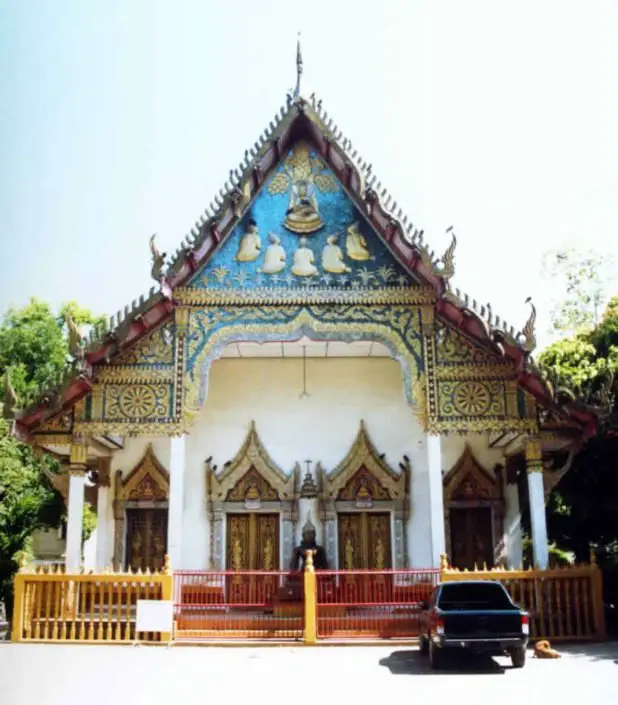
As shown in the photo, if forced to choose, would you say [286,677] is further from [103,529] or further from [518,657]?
[103,529]

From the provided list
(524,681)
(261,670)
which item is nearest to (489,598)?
(524,681)

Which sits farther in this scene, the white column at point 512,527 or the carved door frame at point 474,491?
the carved door frame at point 474,491

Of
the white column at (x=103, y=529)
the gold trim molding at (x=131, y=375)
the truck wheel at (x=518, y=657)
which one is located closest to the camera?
the truck wheel at (x=518, y=657)

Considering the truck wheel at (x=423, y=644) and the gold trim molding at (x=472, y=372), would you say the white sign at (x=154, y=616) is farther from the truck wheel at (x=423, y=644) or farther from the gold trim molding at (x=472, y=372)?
the gold trim molding at (x=472, y=372)

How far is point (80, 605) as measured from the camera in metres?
12.3

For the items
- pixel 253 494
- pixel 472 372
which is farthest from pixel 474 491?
pixel 253 494

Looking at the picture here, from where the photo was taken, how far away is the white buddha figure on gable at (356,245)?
14078 mm

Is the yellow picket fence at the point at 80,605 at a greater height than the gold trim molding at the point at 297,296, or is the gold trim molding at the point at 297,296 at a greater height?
the gold trim molding at the point at 297,296

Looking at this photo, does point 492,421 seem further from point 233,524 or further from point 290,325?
point 233,524

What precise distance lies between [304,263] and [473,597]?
239 inches

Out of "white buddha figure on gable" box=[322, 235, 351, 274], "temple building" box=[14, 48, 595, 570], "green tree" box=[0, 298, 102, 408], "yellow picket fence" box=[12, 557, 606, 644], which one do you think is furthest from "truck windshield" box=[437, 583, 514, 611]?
"green tree" box=[0, 298, 102, 408]

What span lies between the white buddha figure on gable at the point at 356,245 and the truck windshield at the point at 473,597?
5746mm

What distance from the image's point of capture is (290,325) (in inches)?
543

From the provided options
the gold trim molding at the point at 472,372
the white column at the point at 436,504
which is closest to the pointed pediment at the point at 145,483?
the white column at the point at 436,504
